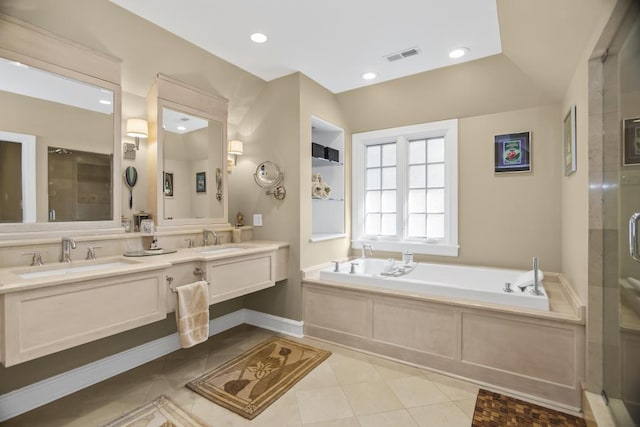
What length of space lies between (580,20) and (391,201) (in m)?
2.31

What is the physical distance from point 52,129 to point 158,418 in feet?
6.53

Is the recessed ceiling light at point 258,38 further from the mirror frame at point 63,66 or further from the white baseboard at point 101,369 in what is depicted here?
the white baseboard at point 101,369

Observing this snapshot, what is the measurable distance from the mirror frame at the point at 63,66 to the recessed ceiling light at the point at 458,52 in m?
2.64

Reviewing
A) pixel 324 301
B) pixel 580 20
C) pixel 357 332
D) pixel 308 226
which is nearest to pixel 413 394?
pixel 357 332

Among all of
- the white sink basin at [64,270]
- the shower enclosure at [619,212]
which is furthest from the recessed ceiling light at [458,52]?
the white sink basin at [64,270]

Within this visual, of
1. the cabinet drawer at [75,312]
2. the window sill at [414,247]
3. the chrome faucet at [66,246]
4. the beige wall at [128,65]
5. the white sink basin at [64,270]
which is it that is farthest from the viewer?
the window sill at [414,247]

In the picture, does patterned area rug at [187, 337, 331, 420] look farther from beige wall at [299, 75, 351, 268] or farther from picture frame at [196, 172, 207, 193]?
picture frame at [196, 172, 207, 193]

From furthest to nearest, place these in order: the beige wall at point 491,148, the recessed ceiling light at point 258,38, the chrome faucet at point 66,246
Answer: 1. the beige wall at point 491,148
2. the recessed ceiling light at point 258,38
3. the chrome faucet at point 66,246

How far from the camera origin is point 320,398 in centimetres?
213

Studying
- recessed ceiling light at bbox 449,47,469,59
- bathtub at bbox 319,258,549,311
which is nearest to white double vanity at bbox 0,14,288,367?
bathtub at bbox 319,258,549,311

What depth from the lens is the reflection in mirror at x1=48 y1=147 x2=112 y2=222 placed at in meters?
2.09

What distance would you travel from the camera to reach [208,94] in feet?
9.88

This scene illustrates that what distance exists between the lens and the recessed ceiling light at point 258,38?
2.43 m

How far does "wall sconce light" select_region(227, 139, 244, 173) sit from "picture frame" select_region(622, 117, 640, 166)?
3033 mm
